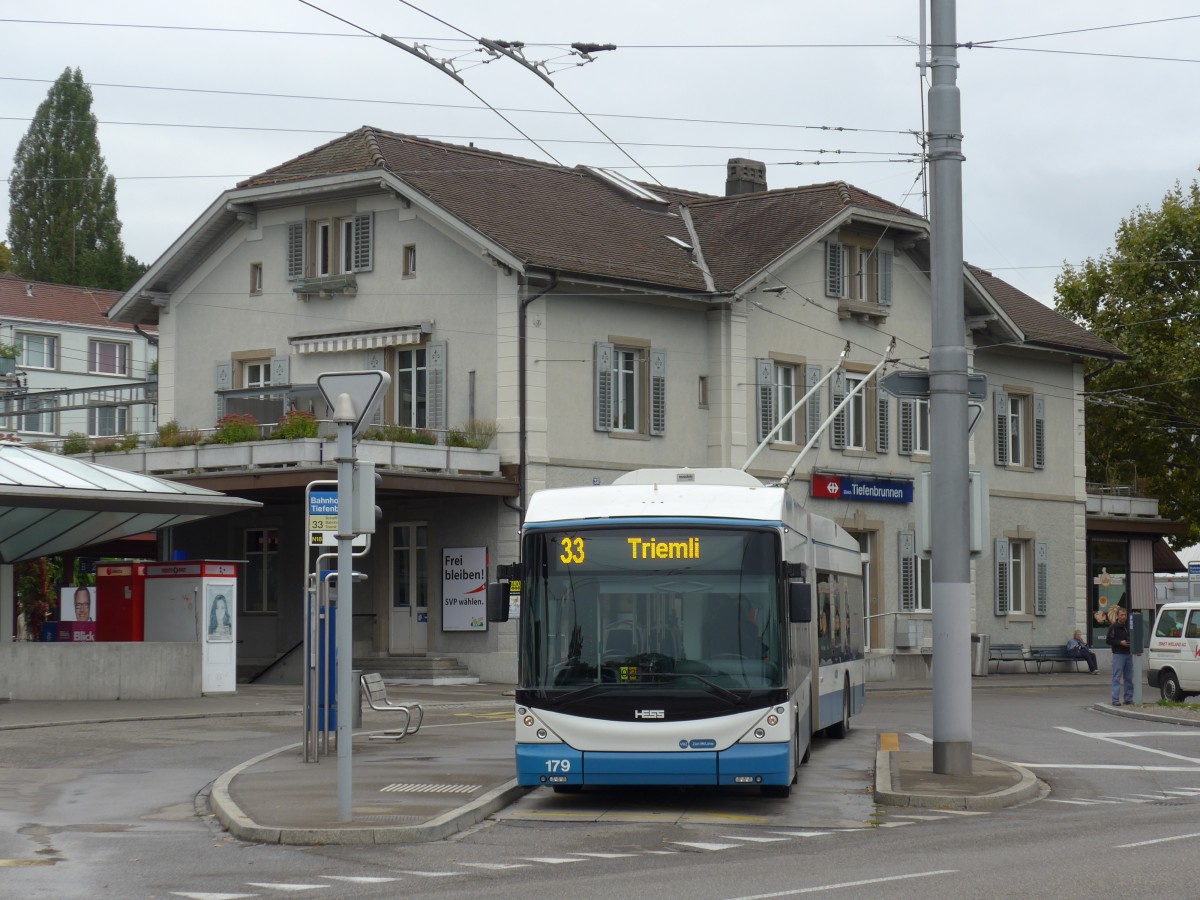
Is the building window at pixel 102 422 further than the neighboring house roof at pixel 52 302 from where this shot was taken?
No

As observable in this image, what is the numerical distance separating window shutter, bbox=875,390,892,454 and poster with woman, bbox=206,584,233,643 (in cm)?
1814

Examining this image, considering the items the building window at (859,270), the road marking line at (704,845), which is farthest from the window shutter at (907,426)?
the road marking line at (704,845)

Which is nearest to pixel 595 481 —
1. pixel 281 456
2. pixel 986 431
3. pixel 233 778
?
pixel 281 456

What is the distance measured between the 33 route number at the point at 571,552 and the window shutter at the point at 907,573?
96.9 feet

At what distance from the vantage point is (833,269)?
139ft

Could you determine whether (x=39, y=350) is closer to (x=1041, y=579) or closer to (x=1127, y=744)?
(x=1041, y=579)

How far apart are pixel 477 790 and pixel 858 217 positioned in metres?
28.1

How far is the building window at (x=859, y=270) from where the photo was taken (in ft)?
139

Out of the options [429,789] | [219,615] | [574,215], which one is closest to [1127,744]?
[429,789]

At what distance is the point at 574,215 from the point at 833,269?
5.99 meters

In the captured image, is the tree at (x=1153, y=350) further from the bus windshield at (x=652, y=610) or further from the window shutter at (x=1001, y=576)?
the bus windshield at (x=652, y=610)

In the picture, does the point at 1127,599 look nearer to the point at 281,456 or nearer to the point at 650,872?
the point at 281,456

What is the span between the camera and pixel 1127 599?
173ft

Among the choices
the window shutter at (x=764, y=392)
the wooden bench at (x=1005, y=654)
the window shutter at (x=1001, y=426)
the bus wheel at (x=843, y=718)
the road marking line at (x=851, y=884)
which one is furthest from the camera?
the window shutter at (x=1001, y=426)
